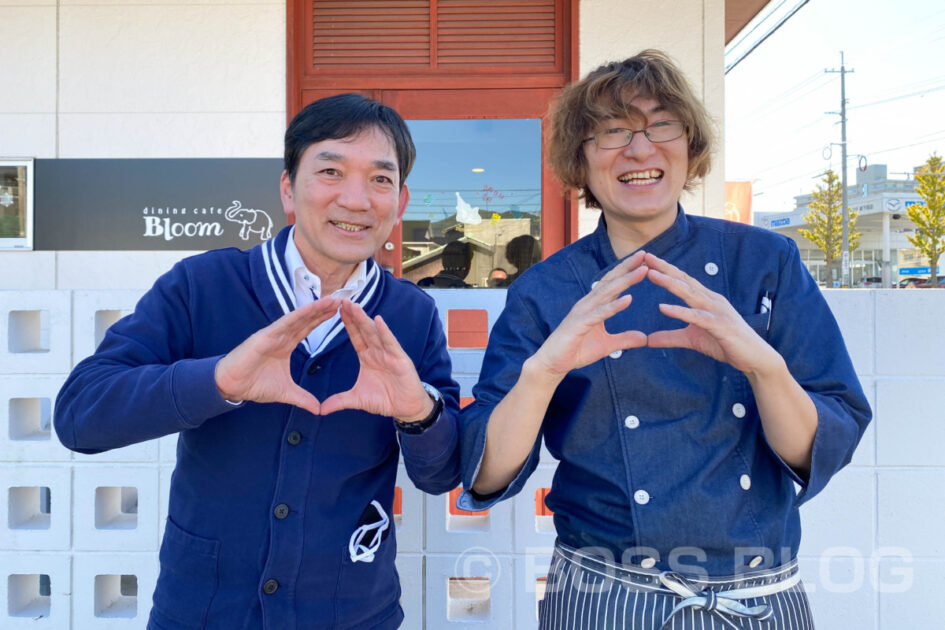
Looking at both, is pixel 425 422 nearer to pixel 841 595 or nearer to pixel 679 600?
pixel 679 600

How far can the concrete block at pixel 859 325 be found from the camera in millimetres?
2092

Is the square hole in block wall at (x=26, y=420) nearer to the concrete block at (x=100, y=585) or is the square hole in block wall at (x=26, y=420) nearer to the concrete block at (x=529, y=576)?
the concrete block at (x=100, y=585)

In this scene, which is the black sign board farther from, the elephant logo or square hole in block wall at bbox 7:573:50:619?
square hole in block wall at bbox 7:573:50:619

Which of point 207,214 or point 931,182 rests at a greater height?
point 931,182

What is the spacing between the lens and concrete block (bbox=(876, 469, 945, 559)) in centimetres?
209

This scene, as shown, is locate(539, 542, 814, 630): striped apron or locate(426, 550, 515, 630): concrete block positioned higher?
locate(539, 542, 814, 630): striped apron

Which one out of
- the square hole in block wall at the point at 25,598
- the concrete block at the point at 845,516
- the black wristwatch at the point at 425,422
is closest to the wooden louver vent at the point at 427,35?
the concrete block at the point at 845,516

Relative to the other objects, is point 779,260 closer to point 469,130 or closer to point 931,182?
point 469,130

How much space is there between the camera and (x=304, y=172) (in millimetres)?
1427

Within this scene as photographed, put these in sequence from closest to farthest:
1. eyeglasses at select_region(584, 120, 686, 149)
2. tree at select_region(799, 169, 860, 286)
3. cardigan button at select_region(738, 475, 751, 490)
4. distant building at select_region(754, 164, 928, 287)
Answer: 1. cardigan button at select_region(738, 475, 751, 490)
2. eyeglasses at select_region(584, 120, 686, 149)
3. tree at select_region(799, 169, 860, 286)
4. distant building at select_region(754, 164, 928, 287)

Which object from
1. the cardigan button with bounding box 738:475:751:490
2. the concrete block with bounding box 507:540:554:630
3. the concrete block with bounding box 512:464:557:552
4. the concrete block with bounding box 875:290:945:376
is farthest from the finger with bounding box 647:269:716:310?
the concrete block with bounding box 875:290:945:376

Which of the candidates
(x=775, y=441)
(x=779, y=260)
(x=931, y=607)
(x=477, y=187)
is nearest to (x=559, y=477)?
(x=775, y=441)

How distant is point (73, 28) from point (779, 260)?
15.4 ft

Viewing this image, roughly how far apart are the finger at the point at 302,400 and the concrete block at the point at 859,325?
1666 millimetres
